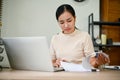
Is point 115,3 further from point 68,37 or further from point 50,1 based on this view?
point 68,37

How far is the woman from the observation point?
5.97ft

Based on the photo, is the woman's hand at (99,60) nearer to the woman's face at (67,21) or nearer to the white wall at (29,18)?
the woman's face at (67,21)

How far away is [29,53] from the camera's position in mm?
1312

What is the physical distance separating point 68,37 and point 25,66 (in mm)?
660

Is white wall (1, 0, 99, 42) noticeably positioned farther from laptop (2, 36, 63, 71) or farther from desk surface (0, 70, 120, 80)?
desk surface (0, 70, 120, 80)

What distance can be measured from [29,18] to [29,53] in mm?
2325

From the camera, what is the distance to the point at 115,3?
3.81 m

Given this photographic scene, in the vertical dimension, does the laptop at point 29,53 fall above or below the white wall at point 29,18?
below

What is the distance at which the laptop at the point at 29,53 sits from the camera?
1.24 metres

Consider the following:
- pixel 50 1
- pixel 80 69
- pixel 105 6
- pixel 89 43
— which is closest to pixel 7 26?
pixel 50 1

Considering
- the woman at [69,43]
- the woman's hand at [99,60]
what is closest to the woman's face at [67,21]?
the woman at [69,43]

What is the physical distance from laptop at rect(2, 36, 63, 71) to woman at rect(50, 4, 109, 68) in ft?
1.46

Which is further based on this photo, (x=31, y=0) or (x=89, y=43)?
(x=31, y=0)

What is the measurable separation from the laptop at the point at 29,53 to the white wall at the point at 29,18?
2.14 m
